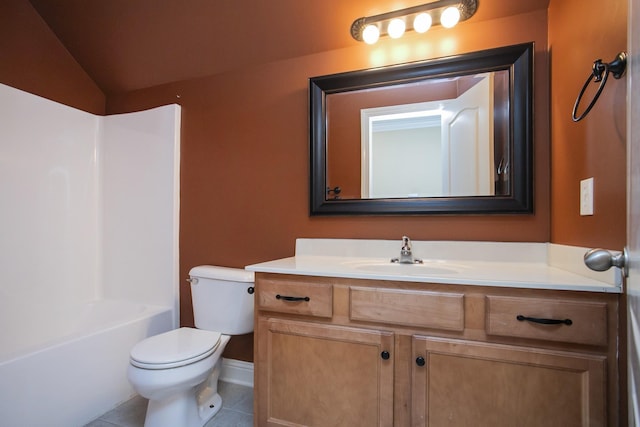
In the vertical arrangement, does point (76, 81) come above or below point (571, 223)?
above

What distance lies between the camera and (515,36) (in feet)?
4.83

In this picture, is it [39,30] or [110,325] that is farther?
[39,30]

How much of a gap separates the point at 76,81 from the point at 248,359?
234cm

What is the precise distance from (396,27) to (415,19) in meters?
0.09

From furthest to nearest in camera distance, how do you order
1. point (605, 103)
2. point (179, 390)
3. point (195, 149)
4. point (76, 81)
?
point (76, 81) → point (195, 149) → point (179, 390) → point (605, 103)

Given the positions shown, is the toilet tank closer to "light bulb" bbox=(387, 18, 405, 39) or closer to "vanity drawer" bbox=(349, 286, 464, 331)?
"vanity drawer" bbox=(349, 286, 464, 331)

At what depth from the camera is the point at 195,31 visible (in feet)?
6.23

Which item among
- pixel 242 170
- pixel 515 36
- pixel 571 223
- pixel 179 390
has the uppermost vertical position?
pixel 515 36

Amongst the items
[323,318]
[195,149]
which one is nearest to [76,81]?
[195,149]

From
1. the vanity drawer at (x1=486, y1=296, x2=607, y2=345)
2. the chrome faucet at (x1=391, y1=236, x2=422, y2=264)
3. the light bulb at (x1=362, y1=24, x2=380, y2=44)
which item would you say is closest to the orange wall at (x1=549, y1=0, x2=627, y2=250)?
the vanity drawer at (x1=486, y1=296, x2=607, y2=345)

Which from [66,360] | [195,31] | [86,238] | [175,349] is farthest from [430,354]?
[86,238]

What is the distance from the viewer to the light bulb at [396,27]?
1521 mm

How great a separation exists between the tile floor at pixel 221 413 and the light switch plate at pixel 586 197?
1.75 m

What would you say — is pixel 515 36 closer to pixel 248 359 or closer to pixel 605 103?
pixel 605 103
